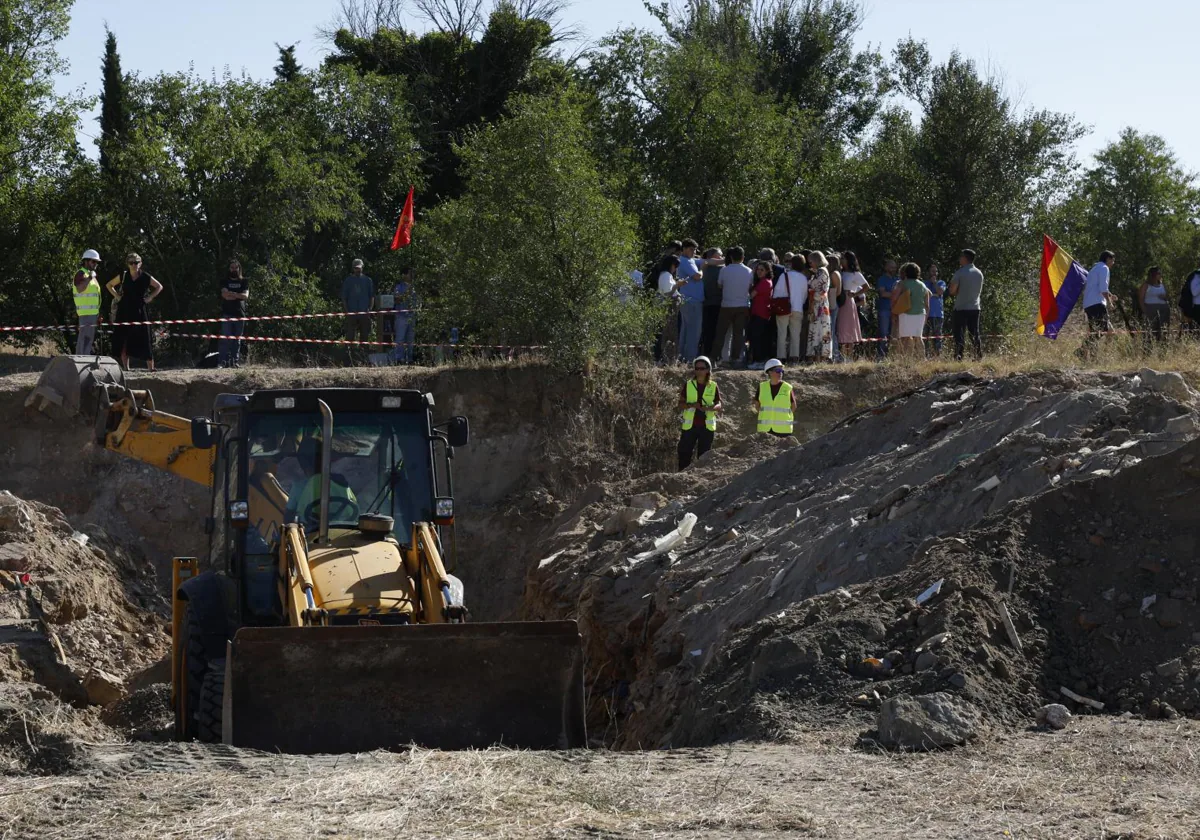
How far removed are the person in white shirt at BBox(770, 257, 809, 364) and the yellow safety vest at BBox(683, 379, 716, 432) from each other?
262cm

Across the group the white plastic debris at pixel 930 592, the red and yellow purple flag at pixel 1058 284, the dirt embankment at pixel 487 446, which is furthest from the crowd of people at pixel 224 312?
the white plastic debris at pixel 930 592

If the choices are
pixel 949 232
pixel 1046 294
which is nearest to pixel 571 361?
pixel 1046 294

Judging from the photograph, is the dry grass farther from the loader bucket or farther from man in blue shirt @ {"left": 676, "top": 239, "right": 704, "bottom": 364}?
man in blue shirt @ {"left": 676, "top": 239, "right": 704, "bottom": 364}

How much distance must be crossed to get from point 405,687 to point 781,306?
1211 cm

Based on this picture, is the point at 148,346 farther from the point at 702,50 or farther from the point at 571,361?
the point at 702,50

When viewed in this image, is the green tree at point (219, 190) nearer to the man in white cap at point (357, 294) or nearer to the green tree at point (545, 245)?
the man in white cap at point (357, 294)

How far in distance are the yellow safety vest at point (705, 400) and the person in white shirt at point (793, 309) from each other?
2.62 metres

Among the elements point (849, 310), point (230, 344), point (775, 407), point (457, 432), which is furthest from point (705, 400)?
point (230, 344)

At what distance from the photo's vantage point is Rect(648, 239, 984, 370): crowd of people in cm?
1933

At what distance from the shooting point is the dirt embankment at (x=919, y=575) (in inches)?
350

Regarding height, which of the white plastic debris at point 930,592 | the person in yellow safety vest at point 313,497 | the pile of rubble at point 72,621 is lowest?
the pile of rubble at point 72,621

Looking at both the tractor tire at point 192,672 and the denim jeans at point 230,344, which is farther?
the denim jeans at point 230,344

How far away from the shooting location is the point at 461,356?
2044 cm

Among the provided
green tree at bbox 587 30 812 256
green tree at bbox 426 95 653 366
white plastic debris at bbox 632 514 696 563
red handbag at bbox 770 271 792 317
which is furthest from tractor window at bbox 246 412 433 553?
green tree at bbox 587 30 812 256
